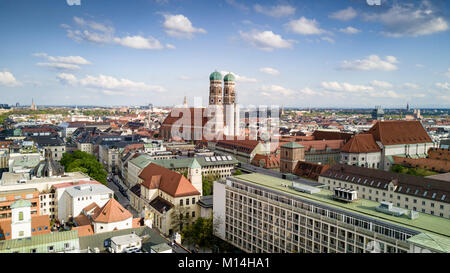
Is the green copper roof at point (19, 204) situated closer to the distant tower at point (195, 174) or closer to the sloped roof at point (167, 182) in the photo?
the sloped roof at point (167, 182)

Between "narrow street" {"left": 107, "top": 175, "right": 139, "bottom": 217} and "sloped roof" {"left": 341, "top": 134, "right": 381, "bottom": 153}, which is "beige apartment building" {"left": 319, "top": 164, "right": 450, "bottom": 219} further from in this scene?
"narrow street" {"left": 107, "top": 175, "right": 139, "bottom": 217}

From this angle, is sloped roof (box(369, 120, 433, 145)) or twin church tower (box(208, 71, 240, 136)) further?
twin church tower (box(208, 71, 240, 136))

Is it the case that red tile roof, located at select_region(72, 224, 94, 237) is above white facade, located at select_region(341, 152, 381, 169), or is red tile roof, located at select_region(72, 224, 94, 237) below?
below

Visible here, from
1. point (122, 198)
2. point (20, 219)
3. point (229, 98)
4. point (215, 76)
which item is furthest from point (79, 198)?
point (215, 76)

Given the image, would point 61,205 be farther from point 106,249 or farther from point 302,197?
point 302,197

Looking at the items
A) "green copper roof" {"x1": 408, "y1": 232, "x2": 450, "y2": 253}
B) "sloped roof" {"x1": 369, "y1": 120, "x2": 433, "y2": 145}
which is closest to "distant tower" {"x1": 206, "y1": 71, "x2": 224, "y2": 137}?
"sloped roof" {"x1": 369, "y1": 120, "x2": 433, "y2": 145}

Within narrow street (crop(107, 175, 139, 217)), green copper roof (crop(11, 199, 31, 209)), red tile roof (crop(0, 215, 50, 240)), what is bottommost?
narrow street (crop(107, 175, 139, 217))
